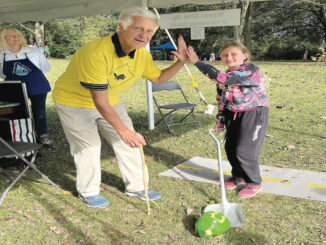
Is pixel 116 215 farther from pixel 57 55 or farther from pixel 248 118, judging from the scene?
pixel 57 55

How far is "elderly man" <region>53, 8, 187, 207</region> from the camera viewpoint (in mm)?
2857

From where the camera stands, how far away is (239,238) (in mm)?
2896

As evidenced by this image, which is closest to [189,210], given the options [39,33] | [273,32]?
[39,33]

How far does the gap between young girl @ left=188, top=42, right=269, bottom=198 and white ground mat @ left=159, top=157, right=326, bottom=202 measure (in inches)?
13.0

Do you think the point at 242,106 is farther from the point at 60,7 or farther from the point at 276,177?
the point at 60,7

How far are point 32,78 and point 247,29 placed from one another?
19307mm

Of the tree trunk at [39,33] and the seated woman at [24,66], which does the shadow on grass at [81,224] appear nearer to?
the seated woman at [24,66]

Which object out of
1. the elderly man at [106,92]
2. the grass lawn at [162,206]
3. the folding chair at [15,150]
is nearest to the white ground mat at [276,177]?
the grass lawn at [162,206]

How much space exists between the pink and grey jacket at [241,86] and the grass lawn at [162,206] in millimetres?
988

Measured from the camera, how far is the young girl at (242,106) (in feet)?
10.7

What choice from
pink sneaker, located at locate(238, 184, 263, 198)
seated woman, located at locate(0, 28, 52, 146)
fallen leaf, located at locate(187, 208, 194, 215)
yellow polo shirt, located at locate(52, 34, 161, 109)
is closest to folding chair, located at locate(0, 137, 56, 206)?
yellow polo shirt, located at locate(52, 34, 161, 109)

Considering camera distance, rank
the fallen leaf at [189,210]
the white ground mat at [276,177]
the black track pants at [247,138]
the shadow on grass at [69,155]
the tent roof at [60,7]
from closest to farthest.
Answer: the fallen leaf at [189,210] < the black track pants at [247,138] < the white ground mat at [276,177] < the shadow on grass at [69,155] < the tent roof at [60,7]

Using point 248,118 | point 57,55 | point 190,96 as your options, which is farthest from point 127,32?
point 57,55

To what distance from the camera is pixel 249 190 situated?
3658mm
